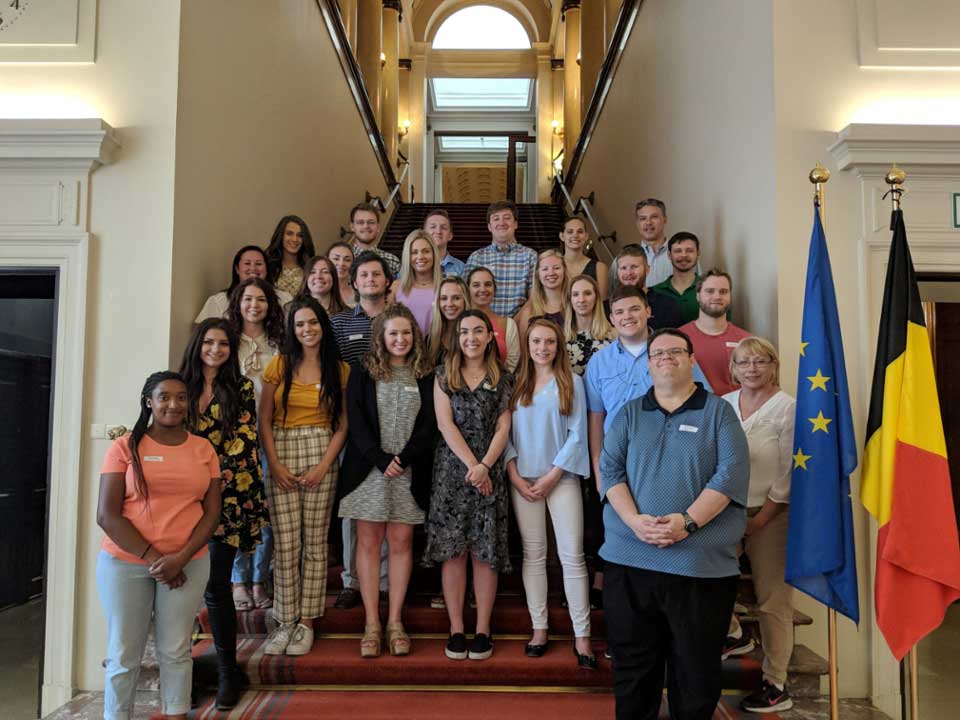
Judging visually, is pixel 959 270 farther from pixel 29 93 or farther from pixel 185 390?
pixel 29 93

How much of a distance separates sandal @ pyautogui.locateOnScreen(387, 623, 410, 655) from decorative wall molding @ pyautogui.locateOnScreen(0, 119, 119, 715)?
1.72 meters

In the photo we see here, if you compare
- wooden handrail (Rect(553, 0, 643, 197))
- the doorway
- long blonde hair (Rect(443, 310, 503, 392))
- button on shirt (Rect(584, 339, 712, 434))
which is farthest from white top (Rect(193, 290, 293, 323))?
wooden handrail (Rect(553, 0, 643, 197))

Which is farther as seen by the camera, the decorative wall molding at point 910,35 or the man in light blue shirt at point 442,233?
the man in light blue shirt at point 442,233

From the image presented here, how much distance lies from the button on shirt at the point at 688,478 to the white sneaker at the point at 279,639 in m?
1.61

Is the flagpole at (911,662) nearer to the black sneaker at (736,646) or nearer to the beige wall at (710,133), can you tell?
the black sneaker at (736,646)

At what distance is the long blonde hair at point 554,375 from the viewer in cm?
366

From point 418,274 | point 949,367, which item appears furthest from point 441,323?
point 949,367

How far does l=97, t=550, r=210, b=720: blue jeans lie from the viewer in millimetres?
3072

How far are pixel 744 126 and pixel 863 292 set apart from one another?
124 centimetres

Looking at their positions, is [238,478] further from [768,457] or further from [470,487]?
[768,457]

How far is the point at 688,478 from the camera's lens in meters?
2.89

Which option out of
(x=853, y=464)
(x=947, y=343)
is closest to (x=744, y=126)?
(x=947, y=343)

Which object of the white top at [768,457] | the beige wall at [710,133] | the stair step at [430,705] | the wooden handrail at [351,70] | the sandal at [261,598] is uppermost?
the wooden handrail at [351,70]

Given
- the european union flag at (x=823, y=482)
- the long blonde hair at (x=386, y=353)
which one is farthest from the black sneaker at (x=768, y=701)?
the long blonde hair at (x=386, y=353)
